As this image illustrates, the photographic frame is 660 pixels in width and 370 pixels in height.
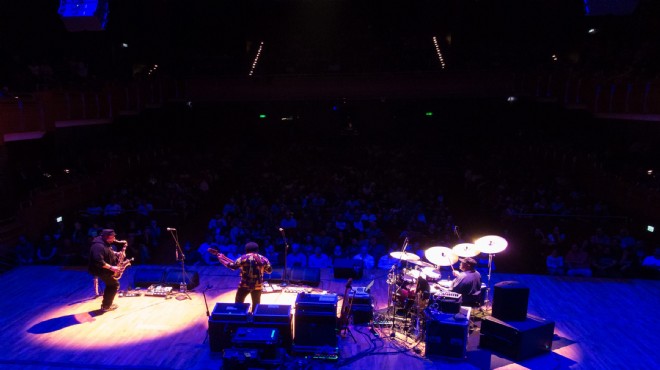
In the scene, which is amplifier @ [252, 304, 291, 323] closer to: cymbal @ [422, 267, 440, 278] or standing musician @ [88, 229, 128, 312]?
cymbal @ [422, 267, 440, 278]

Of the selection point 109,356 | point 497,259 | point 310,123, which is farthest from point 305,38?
point 109,356

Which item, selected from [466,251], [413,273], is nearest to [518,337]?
[466,251]

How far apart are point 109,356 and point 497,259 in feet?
23.9

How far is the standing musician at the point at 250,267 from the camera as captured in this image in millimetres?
6555

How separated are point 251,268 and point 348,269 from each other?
263cm

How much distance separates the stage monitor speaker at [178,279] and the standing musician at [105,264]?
106cm

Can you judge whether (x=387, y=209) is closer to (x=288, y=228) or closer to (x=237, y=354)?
(x=288, y=228)

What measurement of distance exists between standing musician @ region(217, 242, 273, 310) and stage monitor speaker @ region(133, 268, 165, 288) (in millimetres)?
2129

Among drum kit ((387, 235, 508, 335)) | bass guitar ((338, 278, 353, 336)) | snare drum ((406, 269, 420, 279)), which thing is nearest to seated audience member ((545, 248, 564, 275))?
drum kit ((387, 235, 508, 335))

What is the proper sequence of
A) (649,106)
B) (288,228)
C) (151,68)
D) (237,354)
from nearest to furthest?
(237,354)
(649,106)
(288,228)
(151,68)

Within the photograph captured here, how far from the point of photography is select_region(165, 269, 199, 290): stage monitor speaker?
8188mm

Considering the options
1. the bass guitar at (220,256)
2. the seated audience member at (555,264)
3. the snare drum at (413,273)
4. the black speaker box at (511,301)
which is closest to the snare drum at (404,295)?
the snare drum at (413,273)

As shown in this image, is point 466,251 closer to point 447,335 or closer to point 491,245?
point 491,245

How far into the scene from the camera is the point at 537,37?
17609 millimetres
